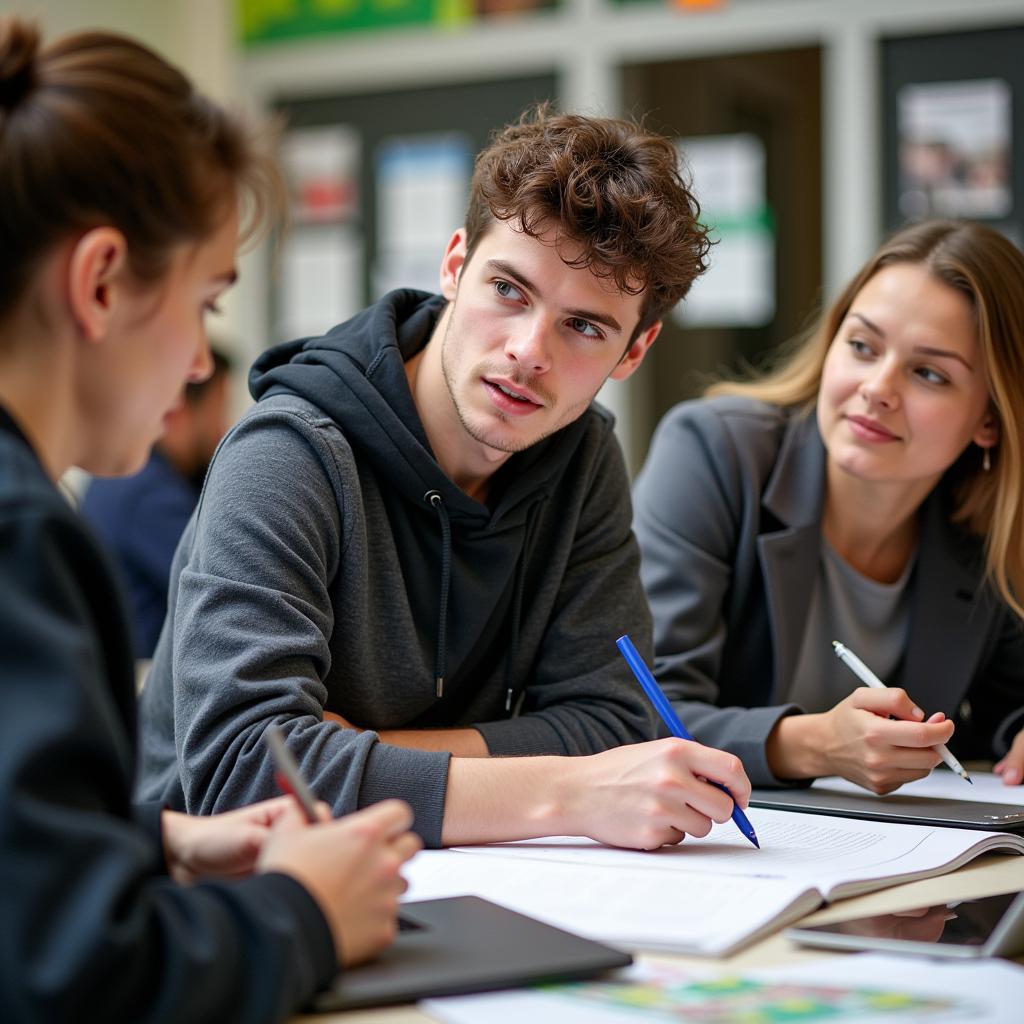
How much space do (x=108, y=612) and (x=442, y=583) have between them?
2.30ft

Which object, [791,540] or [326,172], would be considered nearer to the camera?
[791,540]

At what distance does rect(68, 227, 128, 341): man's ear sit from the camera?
0.87 meters

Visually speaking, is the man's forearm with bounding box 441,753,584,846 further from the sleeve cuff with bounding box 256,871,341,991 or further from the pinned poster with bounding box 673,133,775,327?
the pinned poster with bounding box 673,133,775,327

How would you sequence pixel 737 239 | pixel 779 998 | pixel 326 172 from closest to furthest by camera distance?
pixel 779 998
pixel 737 239
pixel 326 172

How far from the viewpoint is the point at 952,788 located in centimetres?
167

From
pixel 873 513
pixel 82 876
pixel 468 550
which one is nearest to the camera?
pixel 82 876

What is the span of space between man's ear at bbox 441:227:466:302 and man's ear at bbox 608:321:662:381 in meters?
0.21

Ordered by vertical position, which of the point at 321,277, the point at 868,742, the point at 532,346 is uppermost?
the point at 321,277

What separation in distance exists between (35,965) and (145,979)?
60 millimetres

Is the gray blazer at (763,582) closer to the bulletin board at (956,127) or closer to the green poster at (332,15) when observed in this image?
the bulletin board at (956,127)

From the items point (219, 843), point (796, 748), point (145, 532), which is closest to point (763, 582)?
point (796, 748)

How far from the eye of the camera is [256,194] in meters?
1.04

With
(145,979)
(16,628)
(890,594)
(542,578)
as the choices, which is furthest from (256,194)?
(890,594)

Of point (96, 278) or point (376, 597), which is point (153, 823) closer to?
point (96, 278)
